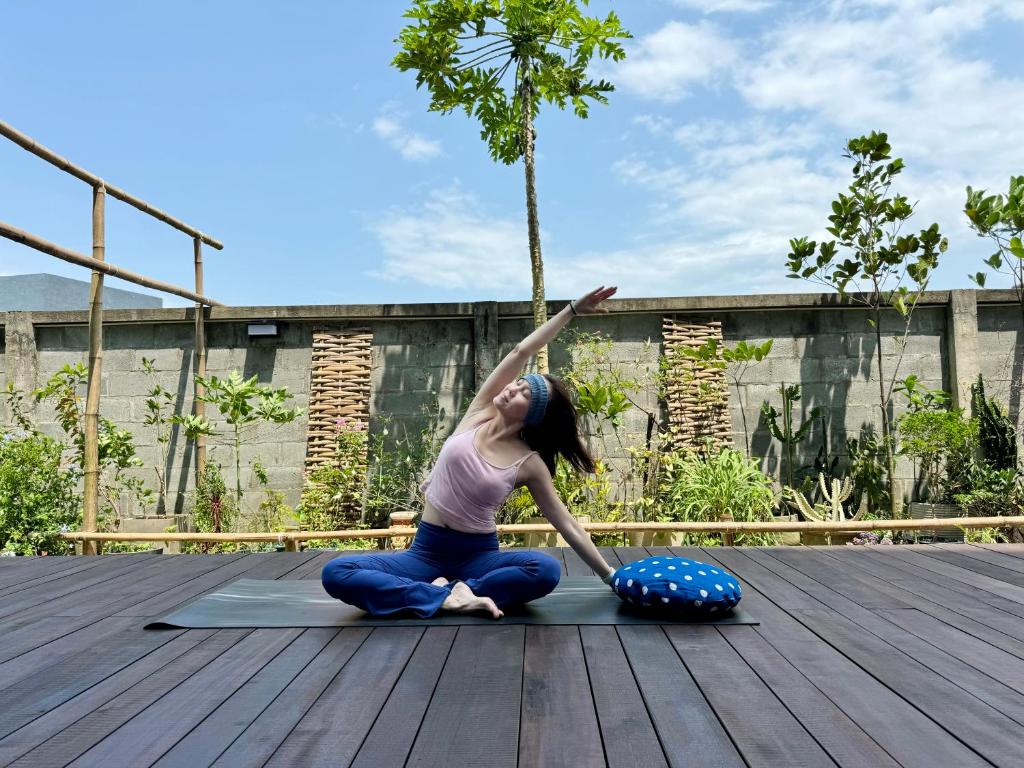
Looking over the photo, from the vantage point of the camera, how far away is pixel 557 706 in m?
2.02

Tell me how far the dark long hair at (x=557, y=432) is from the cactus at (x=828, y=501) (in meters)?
3.88

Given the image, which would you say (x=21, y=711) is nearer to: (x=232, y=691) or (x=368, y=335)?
(x=232, y=691)

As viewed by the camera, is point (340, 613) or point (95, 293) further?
point (95, 293)

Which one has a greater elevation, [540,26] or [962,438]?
[540,26]

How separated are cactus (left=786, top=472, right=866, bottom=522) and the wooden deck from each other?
2.89m

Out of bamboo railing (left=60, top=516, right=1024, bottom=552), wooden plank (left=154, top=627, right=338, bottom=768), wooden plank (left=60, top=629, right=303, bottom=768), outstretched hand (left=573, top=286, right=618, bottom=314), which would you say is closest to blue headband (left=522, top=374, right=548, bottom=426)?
outstretched hand (left=573, top=286, right=618, bottom=314)

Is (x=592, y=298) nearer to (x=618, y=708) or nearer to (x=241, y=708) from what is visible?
(x=618, y=708)

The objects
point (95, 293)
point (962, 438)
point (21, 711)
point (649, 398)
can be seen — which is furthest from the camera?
point (649, 398)

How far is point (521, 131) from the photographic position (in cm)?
716

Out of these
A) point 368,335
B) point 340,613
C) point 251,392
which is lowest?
point 340,613

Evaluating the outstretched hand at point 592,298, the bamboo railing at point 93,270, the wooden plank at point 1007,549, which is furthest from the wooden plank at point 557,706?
→ the bamboo railing at point 93,270

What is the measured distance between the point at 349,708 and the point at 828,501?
5.47 metres

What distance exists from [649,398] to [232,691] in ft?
17.0

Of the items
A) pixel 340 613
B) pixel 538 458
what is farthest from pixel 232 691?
pixel 538 458
